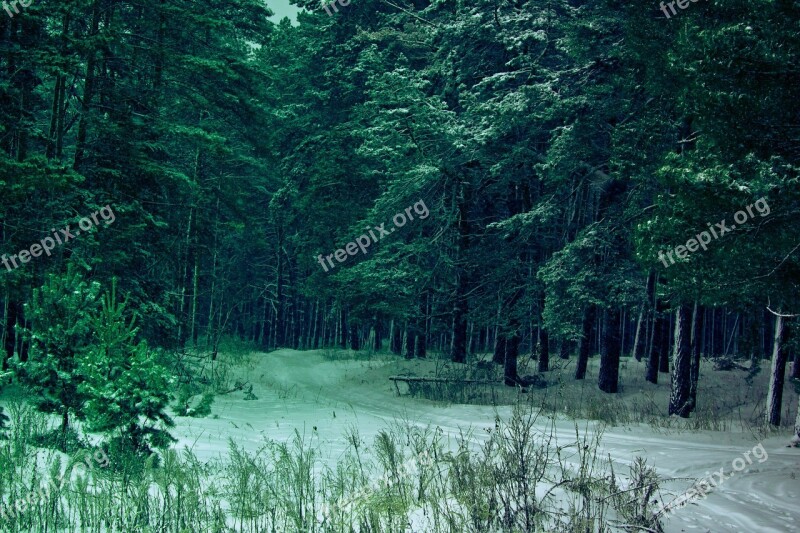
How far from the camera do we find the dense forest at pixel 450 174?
8.45 m

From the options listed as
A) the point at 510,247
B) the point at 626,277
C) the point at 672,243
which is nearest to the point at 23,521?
the point at 672,243

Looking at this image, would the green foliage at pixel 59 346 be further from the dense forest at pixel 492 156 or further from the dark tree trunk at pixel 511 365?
the dark tree trunk at pixel 511 365

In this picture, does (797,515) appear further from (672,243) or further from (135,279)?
(135,279)

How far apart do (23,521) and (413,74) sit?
15.1 m

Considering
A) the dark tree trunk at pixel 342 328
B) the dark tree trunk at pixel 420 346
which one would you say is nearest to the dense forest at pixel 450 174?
the dark tree trunk at pixel 420 346

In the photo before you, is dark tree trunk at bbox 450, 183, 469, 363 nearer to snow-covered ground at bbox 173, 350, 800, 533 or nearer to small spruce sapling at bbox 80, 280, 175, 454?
snow-covered ground at bbox 173, 350, 800, 533

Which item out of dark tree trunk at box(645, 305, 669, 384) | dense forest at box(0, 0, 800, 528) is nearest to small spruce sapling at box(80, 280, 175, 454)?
dense forest at box(0, 0, 800, 528)

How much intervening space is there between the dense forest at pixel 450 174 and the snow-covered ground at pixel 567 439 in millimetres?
1729

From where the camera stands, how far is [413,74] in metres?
A: 17.2

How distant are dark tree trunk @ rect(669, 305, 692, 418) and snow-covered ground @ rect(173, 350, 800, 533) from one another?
127 inches

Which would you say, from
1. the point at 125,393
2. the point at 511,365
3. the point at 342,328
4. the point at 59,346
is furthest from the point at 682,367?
the point at 342,328

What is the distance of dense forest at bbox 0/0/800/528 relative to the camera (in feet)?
27.7

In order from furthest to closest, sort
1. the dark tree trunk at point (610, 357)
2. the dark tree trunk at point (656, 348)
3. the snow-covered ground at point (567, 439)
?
the dark tree trunk at point (656, 348) < the dark tree trunk at point (610, 357) < the snow-covered ground at point (567, 439)

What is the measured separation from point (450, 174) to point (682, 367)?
788cm
